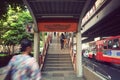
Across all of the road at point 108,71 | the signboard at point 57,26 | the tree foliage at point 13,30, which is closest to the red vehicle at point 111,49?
the road at point 108,71

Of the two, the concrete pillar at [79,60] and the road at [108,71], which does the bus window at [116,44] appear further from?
the concrete pillar at [79,60]

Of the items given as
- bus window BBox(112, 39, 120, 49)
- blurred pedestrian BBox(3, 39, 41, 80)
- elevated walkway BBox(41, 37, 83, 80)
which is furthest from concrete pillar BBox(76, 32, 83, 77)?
blurred pedestrian BBox(3, 39, 41, 80)

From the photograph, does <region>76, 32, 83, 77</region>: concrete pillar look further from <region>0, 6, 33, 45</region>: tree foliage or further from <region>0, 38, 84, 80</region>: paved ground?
<region>0, 6, 33, 45</region>: tree foliage

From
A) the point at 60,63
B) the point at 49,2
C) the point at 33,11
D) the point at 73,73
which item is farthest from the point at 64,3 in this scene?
the point at 60,63

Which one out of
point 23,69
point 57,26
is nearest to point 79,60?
point 57,26

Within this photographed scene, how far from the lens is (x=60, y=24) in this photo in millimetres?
16156

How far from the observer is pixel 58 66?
20000 mm

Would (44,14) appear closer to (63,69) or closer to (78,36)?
(78,36)

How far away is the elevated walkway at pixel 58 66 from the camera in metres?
17.0

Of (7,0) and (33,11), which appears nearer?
(33,11)

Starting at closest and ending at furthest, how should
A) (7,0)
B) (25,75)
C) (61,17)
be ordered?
(25,75)
(61,17)
(7,0)

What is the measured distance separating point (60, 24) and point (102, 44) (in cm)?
1813

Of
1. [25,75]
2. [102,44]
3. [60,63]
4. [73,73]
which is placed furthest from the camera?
[102,44]

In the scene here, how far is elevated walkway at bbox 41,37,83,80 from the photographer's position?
1700 centimetres
